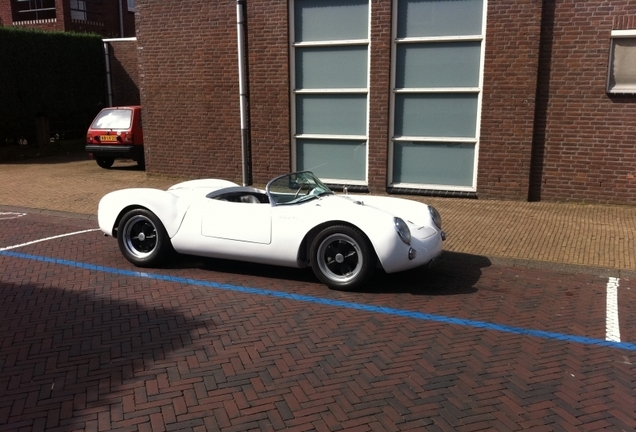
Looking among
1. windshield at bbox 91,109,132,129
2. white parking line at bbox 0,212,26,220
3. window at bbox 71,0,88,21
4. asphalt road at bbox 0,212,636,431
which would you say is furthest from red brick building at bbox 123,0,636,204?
window at bbox 71,0,88,21

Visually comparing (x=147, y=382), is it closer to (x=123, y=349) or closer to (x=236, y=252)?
(x=123, y=349)

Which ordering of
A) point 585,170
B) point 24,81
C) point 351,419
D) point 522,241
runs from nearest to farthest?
point 351,419
point 522,241
point 585,170
point 24,81

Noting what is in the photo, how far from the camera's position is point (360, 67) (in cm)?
1127

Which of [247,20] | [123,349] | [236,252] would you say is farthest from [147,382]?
[247,20]

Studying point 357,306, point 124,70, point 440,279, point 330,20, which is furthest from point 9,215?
point 124,70

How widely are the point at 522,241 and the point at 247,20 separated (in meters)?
7.23

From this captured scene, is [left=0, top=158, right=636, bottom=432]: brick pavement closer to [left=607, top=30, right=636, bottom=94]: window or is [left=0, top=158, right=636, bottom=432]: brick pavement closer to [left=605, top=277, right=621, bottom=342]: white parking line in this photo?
[left=605, top=277, right=621, bottom=342]: white parking line

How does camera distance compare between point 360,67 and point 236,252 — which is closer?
point 236,252

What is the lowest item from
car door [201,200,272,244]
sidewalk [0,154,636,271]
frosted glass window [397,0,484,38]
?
sidewalk [0,154,636,271]

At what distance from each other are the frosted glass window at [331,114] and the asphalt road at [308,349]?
17.4 ft

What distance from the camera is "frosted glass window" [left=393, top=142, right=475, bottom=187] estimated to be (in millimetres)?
10906

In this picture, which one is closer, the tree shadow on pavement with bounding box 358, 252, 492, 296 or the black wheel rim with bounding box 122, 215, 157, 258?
the tree shadow on pavement with bounding box 358, 252, 492, 296

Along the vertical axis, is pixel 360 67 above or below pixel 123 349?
above

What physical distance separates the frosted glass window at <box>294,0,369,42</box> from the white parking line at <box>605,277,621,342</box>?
6718 mm
